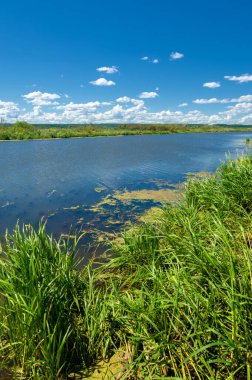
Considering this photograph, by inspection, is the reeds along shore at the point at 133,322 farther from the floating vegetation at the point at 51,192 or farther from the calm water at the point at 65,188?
the floating vegetation at the point at 51,192

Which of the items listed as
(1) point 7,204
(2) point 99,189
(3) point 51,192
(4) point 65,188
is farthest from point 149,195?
(1) point 7,204

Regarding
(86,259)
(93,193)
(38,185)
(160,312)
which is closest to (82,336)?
(160,312)

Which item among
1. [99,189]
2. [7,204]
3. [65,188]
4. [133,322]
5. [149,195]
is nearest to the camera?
[133,322]

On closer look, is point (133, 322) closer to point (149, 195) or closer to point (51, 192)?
point (149, 195)

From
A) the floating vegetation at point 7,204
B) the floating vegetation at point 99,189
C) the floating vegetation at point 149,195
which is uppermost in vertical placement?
the floating vegetation at point 99,189

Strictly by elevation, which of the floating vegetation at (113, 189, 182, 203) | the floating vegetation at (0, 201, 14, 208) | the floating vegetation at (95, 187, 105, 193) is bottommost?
the floating vegetation at (0, 201, 14, 208)

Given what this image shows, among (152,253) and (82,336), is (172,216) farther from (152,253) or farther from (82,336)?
(82,336)

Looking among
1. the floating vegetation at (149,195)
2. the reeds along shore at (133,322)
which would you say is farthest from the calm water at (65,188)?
the reeds along shore at (133,322)

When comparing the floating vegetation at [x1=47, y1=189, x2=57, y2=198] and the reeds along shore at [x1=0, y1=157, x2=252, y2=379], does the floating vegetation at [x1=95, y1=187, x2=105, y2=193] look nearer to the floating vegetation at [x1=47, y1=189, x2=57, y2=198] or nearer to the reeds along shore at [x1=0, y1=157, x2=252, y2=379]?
the floating vegetation at [x1=47, y1=189, x2=57, y2=198]

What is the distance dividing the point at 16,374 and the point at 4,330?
509 mm

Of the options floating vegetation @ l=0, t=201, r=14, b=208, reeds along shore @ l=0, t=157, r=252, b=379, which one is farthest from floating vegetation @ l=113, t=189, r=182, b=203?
reeds along shore @ l=0, t=157, r=252, b=379

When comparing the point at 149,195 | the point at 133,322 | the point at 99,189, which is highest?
the point at 99,189

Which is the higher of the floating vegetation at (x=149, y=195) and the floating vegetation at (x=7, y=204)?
the floating vegetation at (x=149, y=195)

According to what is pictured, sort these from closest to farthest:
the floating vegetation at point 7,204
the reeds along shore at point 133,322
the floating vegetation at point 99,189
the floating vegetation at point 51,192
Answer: the reeds along shore at point 133,322 → the floating vegetation at point 7,204 → the floating vegetation at point 51,192 → the floating vegetation at point 99,189
